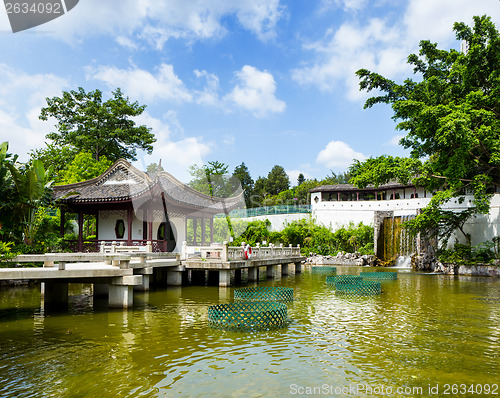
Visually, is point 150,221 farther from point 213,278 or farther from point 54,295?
point 54,295

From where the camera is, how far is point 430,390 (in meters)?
6.75

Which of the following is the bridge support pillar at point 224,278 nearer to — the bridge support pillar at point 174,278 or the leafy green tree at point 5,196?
the bridge support pillar at point 174,278

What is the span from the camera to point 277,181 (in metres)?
85.1

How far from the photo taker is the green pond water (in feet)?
22.5

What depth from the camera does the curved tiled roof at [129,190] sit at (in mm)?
22812

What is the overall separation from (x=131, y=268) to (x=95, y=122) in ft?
116

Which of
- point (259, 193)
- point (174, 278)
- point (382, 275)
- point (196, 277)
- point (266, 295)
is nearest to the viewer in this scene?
point (266, 295)

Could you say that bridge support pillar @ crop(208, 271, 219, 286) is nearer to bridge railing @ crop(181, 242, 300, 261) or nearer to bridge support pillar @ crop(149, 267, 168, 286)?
bridge railing @ crop(181, 242, 300, 261)

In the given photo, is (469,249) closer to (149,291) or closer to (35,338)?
(149,291)

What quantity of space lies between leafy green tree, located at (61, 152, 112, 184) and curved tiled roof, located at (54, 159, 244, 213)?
32.2 feet

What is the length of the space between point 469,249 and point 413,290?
1370 centimetres

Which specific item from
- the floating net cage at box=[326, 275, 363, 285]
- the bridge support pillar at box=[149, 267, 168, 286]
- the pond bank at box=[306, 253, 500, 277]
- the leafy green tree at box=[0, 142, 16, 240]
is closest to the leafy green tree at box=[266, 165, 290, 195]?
the pond bank at box=[306, 253, 500, 277]

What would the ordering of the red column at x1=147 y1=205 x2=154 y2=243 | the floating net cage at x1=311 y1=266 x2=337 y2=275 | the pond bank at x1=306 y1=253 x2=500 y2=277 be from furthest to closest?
the floating net cage at x1=311 y1=266 x2=337 y2=275 < the pond bank at x1=306 y1=253 x2=500 y2=277 < the red column at x1=147 y1=205 x2=154 y2=243

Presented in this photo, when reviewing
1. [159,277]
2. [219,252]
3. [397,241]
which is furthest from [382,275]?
[397,241]
